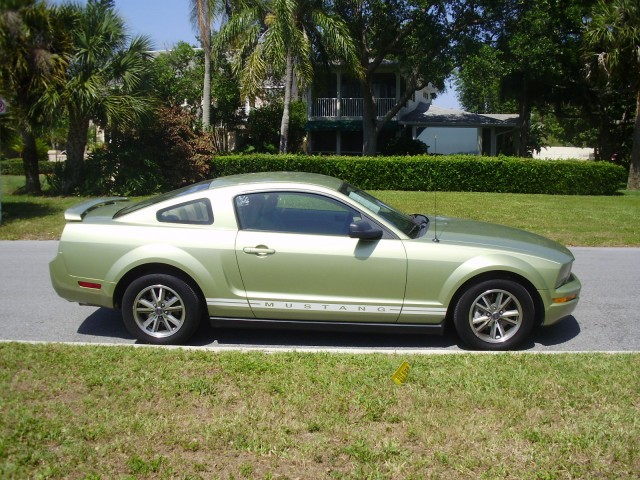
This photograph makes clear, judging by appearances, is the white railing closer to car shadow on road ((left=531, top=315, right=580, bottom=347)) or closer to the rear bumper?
car shadow on road ((left=531, top=315, right=580, bottom=347))

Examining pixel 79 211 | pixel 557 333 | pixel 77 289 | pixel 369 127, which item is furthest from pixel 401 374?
pixel 369 127

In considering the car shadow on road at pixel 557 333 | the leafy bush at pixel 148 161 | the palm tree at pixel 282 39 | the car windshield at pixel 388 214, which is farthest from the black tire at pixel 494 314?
the palm tree at pixel 282 39

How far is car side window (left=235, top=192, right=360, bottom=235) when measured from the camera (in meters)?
6.12

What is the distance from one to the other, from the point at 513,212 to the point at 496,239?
11.2m

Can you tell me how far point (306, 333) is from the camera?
6598 mm

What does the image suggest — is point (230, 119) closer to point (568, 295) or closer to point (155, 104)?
point (155, 104)

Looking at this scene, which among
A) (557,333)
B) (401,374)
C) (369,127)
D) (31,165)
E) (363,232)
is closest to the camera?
(401,374)

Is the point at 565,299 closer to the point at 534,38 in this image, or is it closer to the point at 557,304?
the point at 557,304

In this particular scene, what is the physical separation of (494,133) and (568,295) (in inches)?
1195

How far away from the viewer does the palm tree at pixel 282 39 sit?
919 inches

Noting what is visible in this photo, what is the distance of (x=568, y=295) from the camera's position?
6098 millimetres

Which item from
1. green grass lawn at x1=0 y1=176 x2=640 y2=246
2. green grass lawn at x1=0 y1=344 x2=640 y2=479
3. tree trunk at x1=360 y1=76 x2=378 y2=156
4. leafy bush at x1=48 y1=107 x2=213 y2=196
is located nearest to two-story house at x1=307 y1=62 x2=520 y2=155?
tree trunk at x1=360 y1=76 x2=378 y2=156

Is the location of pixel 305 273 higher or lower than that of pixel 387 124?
lower

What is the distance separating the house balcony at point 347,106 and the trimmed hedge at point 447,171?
484 inches
